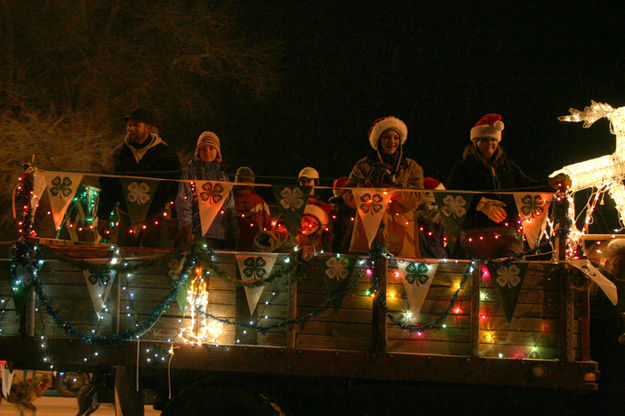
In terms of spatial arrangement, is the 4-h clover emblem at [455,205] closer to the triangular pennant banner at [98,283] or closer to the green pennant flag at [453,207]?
the green pennant flag at [453,207]

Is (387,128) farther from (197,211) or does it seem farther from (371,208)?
(197,211)

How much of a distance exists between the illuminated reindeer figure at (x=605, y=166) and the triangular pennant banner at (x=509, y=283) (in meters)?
4.09

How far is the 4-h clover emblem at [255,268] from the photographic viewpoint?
530cm

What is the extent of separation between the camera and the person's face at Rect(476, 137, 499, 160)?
620 centimetres

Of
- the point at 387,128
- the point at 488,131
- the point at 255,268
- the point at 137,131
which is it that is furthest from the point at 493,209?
the point at 137,131

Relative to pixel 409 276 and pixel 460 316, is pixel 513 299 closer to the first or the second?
pixel 460 316

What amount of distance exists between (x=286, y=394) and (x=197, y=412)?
79 cm

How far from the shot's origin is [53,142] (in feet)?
48.0

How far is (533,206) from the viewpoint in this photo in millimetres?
5508

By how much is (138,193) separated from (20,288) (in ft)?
4.21

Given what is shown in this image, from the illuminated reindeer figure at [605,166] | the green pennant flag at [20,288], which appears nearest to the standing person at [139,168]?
the green pennant flag at [20,288]

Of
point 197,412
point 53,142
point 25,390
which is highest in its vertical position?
point 53,142

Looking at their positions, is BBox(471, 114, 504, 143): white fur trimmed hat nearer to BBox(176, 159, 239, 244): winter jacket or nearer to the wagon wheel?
BBox(176, 159, 239, 244): winter jacket

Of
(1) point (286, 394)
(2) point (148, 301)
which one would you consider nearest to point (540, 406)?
(1) point (286, 394)
